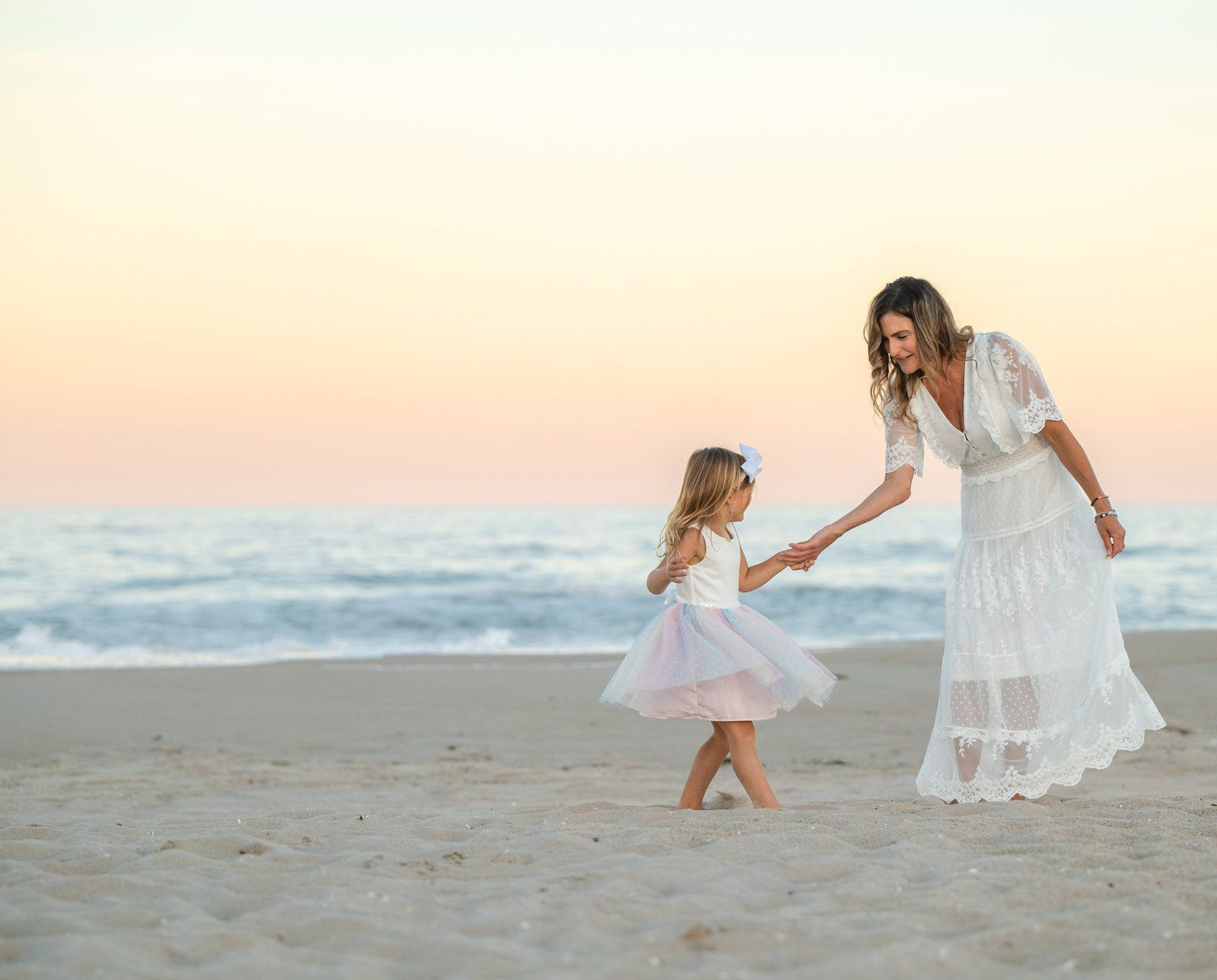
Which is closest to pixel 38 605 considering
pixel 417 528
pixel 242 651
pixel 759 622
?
pixel 242 651

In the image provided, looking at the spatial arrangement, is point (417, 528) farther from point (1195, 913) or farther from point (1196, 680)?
point (1195, 913)

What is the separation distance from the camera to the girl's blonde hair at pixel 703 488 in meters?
4.61

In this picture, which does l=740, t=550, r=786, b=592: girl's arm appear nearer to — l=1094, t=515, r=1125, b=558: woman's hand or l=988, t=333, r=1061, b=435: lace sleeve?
l=988, t=333, r=1061, b=435: lace sleeve

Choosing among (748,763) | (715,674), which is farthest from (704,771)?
(715,674)

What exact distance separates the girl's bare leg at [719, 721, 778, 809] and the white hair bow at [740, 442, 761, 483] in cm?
100

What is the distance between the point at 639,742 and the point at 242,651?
7653 millimetres

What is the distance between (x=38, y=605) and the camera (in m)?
17.1

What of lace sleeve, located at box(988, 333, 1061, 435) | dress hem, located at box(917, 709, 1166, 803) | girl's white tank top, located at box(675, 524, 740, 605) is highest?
lace sleeve, located at box(988, 333, 1061, 435)

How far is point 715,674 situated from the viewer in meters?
4.38

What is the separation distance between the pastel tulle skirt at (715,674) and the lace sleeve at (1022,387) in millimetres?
1235

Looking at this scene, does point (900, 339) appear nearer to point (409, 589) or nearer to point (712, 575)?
point (712, 575)

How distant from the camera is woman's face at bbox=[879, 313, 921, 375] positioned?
436cm

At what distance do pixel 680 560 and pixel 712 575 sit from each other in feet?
0.71

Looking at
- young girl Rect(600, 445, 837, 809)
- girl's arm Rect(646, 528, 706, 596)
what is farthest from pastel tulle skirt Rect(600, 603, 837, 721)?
girl's arm Rect(646, 528, 706, 596)
